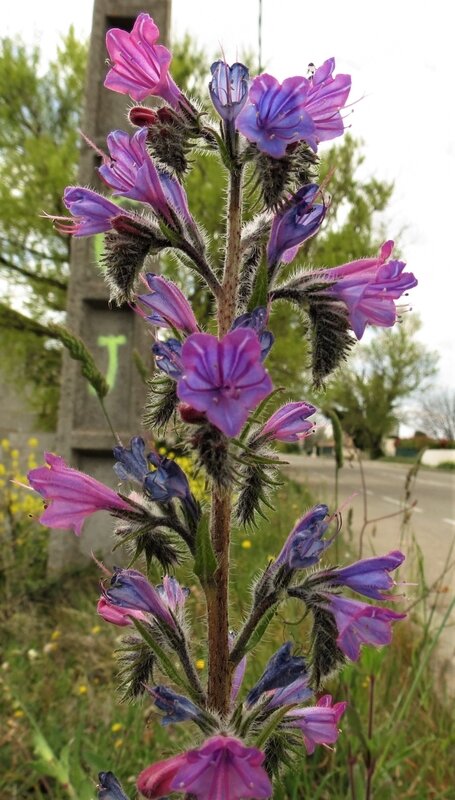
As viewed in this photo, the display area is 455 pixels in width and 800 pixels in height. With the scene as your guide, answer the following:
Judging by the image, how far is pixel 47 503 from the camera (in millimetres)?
1166

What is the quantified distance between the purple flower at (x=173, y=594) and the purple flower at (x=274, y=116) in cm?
78

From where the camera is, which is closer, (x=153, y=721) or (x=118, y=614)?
(x=118, y=614)

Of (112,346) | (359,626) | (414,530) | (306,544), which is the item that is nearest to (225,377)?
(306,544)

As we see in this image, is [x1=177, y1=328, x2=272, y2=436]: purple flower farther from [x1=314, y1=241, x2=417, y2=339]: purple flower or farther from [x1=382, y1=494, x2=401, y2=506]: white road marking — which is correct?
[x1=382, y1=494, x2=401, y2=506]: white road marking

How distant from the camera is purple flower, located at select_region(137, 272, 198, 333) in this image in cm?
114

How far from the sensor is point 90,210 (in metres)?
1.12

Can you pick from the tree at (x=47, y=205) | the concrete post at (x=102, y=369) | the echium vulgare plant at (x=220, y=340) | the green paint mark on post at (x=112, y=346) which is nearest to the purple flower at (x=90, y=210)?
the echium vulgare plant at (x=220, y=340)

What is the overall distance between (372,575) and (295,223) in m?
0.61

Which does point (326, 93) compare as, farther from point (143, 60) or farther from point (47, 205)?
point (47, 205)

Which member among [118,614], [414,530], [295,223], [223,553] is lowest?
[414,530]

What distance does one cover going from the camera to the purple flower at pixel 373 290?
41.8 inches

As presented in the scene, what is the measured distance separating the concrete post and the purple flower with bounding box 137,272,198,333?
3.97 meters

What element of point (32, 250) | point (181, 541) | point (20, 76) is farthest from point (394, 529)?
point (20, 76)

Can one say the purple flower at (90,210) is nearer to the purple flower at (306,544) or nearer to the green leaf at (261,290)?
the green leaf at (261,290)
